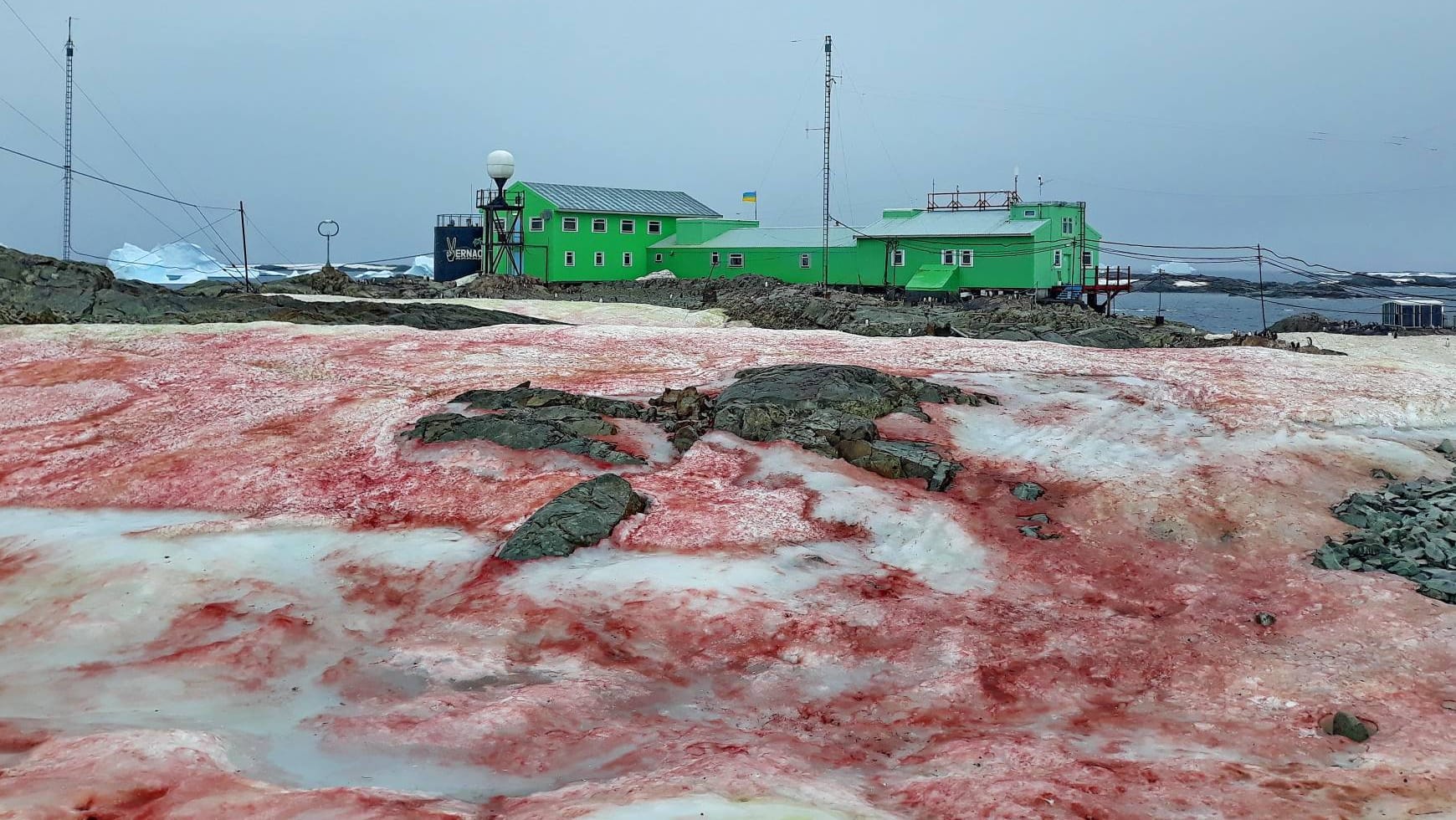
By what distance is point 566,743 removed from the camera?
465 inches

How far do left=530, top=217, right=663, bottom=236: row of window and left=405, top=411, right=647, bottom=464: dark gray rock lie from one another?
190 feet

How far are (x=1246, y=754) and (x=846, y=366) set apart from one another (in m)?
15.9

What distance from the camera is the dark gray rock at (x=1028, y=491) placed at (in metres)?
20.1

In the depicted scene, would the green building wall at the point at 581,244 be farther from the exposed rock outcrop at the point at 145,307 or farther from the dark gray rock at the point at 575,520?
the dark gray rock at the point at 575,520

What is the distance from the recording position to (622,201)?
3307 inches

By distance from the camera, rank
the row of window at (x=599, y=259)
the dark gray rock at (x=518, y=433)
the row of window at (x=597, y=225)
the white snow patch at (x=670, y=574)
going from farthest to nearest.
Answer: the row of window at (x=599, y=259)
the row of window at (x=597, y=225)
the dark gray rock at (x=518, y=433)
the white snow patch at (x=670, y=574)

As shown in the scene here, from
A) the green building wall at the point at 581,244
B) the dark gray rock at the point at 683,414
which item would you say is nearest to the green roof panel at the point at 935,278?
the green building wall at the point at 581,244

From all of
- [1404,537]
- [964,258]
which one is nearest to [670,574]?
[1404,537]

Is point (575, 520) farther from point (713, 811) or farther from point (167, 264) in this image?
point (167, 264)

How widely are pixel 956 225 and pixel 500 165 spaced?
3179 centimetres

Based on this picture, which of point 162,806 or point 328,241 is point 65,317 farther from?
point 162,806

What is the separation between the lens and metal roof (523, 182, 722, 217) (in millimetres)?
80375

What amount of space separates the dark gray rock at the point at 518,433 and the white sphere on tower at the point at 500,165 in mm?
58522

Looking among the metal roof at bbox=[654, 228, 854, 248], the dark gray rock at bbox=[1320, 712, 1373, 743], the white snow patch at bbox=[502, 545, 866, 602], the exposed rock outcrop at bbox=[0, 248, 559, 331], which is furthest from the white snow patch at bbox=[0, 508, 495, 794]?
the metal roof at bbox=[654, 228, 854, 248]
